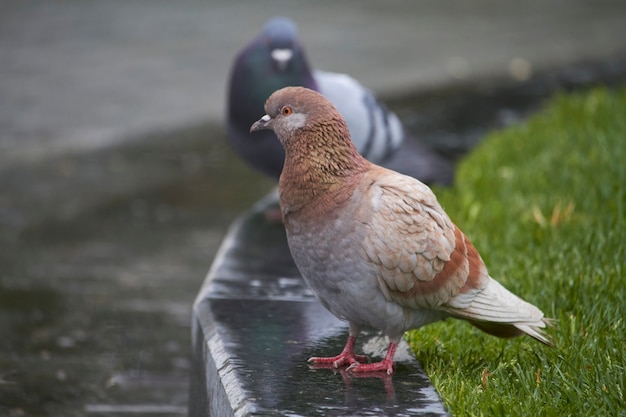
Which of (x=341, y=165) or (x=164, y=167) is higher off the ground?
(x=341, y=165)

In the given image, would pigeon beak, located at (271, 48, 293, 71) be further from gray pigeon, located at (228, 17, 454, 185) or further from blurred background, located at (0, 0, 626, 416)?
blurred background, located at (0, 0, 626, 416)

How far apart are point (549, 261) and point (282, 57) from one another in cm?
170

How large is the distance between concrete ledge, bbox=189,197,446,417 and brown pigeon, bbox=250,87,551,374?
0.17 m

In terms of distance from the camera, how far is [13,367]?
14.0ft

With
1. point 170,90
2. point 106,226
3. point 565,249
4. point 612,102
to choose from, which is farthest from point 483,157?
point 170,90

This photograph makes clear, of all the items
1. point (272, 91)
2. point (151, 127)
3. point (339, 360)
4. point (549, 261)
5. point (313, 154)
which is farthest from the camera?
point (151, 127)

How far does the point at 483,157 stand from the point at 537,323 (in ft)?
9.99

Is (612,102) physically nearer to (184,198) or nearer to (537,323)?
(184,198)

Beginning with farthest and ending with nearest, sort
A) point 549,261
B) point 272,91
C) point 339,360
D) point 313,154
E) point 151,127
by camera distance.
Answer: point 151,127 < point 272,91 < point 549,261 < point 339,360 < point 313,154

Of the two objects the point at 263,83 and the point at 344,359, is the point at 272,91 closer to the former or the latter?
the point at 263,83

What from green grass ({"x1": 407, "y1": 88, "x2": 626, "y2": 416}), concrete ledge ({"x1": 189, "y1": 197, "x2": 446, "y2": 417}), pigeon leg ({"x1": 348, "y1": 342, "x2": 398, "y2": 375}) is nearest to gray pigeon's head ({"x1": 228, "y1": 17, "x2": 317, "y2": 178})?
concrete ledge ({"x1": 189, "y1": 197, "x2": 446, "y2": 417})

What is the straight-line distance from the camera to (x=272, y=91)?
4.97 meters

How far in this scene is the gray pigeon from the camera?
5000 millimetres

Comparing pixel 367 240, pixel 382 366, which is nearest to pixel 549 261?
pixel 382 366
